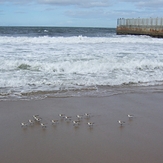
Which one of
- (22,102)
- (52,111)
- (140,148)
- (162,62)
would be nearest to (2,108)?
(22,102)

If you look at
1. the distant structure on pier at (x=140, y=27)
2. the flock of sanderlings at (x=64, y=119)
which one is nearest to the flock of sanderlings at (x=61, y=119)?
the flock of sanderlings at (x=64, y=119)

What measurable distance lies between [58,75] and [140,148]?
5620 millimetres

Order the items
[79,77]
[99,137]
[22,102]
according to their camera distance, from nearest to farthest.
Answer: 1. [99,137]
2. [22,102]
3. [79,77]

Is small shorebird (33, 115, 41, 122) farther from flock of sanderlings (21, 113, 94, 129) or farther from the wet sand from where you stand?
the wet sand

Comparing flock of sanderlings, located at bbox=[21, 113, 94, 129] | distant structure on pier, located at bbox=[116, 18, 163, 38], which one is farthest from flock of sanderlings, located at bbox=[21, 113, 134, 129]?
distant structure on pier, located at bbox=[116, 18, 163, 38]

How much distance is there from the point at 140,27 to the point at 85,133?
47112 mm

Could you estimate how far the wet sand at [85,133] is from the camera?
381 cm

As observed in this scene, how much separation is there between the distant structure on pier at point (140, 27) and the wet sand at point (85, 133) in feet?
120

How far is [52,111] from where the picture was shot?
5.71m

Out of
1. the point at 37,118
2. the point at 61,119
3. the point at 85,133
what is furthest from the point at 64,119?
the point at 85,133

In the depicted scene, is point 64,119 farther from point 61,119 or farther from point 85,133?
point 85,133

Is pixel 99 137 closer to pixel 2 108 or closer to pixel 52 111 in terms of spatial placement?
pixel 52 111

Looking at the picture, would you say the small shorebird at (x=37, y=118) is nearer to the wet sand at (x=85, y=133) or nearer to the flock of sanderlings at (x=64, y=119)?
the flock of sanderlings at (x=64, y=119)

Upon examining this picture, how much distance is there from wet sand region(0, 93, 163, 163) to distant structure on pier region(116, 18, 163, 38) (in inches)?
1439
